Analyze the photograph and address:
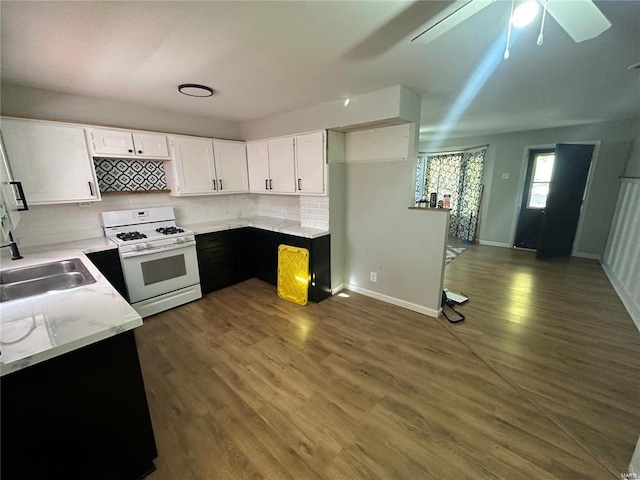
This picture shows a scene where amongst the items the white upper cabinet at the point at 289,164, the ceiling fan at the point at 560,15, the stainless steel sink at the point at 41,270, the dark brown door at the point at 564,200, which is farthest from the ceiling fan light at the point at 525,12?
the dark brown door at the point at 564,200

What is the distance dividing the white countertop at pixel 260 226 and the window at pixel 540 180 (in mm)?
4929

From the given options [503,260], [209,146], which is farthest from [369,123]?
[503,260]

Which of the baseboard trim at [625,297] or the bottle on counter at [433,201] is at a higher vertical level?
the bottle on counter at [433,201]

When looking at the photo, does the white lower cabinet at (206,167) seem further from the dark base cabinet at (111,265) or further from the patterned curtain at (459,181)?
the patterned curtain at (459,181)

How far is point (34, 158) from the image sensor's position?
2.37 meters

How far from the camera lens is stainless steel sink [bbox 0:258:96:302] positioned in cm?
180

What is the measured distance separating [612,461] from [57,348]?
2.88 m

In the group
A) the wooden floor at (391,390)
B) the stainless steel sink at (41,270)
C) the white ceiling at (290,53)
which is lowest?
the wooden floor at (391,390)

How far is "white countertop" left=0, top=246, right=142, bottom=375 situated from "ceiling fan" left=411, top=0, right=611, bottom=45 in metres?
1.94

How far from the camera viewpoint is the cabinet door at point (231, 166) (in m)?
3.72

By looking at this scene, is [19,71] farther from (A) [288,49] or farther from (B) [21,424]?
(B) [21,424]

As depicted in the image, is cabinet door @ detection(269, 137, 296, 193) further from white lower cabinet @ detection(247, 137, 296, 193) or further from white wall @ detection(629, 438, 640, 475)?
white wall @ detection(629, 438, 640, 475)

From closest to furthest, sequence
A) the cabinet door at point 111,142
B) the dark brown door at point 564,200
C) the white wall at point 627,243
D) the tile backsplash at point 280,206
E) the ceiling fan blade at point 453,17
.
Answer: the ceiling fan blade at point 453,17 < the cabinet door at point 111,142 < the white wall at point 627,243 < the tile backsplash at point 280,206 < the dark brown door at point 564,200

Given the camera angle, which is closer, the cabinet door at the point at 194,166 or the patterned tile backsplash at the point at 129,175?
the patterned tile backsplash at the point at 129,175
